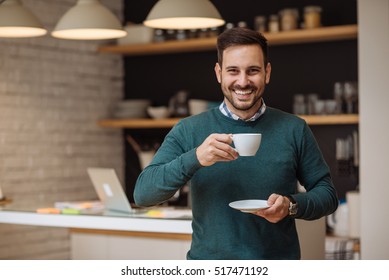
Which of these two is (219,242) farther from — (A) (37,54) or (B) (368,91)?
(A) (37,54)

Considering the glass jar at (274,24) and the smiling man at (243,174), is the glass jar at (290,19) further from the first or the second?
the smiling man at (243,174)

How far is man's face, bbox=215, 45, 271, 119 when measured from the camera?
7.06ft

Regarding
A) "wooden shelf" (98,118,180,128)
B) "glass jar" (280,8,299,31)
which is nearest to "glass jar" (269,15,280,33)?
"glass jar" (280,8,299,31)

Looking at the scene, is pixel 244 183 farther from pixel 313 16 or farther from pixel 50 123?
pixel 50 123

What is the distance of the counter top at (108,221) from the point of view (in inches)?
138

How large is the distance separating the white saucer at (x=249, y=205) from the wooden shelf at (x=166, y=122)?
3.06 meters

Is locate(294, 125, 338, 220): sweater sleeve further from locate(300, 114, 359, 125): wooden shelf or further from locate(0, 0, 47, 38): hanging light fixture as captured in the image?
locate(300, 114, 359, 125): wooden shelf

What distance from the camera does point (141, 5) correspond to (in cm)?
622

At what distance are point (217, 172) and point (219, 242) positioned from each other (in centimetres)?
21

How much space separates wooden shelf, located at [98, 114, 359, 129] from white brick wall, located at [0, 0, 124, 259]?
0.18 metres

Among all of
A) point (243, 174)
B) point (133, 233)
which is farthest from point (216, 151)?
point (133, 233)

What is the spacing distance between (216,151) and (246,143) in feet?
0.39

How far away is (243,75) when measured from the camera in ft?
7.02
